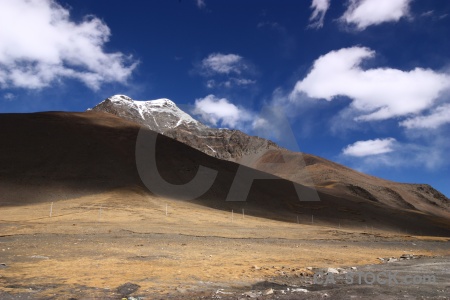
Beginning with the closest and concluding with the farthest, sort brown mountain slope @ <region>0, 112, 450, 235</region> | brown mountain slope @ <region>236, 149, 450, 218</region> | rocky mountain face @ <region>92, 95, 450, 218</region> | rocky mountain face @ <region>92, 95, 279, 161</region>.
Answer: brown mountain slope @ <region>0, 112, 450, 235</region> → brown mountain slope @ <region>236, 149, 450, 218</region> → rocky mountain face @ <region>92, 95, 450, 218</region> → rocky mountain face @ <region>92, 95, 279, 161</region>

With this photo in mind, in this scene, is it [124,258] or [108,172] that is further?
[108,172]

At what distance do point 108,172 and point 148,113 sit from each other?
133 meters

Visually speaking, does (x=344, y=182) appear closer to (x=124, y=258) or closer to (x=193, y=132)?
(x=193, y=132)

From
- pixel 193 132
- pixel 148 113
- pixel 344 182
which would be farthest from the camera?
pixel 148 113

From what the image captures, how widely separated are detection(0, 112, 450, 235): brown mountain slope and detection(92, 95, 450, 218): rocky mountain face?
149 ft

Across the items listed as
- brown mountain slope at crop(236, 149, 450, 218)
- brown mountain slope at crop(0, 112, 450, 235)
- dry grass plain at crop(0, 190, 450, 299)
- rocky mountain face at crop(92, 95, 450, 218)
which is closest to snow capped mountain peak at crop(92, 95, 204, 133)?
rocky mountain face at crop(92, 95, 450, 218)

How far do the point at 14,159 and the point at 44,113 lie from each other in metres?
27.9

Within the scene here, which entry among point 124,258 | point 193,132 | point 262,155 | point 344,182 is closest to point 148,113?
point 193,132

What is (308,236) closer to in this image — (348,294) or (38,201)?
(348,294)

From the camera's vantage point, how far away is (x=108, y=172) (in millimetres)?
54062

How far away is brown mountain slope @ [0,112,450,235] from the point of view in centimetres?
4874

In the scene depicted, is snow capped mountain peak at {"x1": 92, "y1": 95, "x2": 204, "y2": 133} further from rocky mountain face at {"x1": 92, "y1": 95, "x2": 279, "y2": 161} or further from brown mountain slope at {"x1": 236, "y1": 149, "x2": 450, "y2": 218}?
brown mountain slope at {"x1": 236, "y1": 149, "x2": 450, "y2": 218}

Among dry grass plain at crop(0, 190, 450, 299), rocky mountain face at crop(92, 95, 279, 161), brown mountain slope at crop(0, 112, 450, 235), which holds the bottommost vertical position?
dry grass plain at crop(0, 190, 450, 299)

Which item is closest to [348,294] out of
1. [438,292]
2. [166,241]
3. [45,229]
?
[438,292]
